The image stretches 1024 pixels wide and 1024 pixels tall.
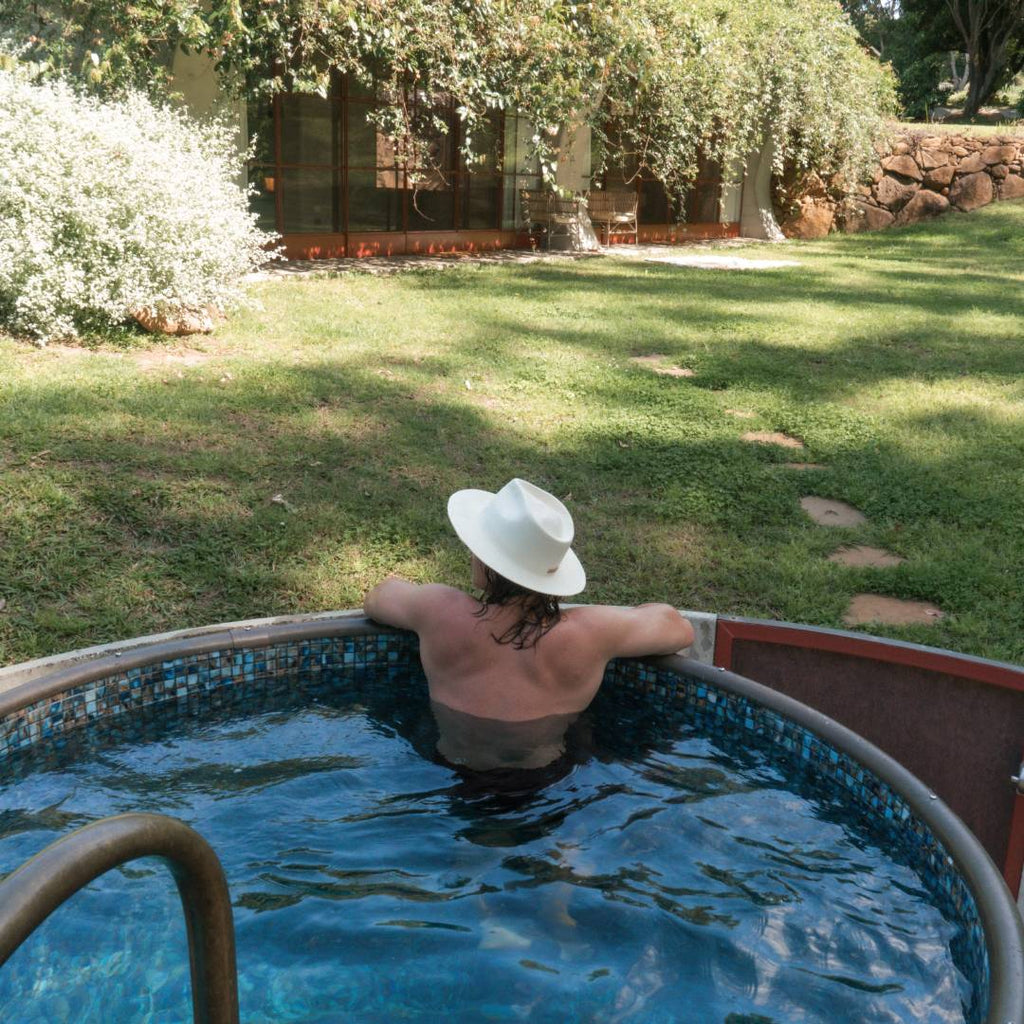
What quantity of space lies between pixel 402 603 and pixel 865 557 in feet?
8.17

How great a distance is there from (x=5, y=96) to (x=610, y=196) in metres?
10.0

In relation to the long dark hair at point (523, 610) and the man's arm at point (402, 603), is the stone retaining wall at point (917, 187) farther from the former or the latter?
the long dark hair at point (523, 610)

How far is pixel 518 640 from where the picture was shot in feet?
10.3

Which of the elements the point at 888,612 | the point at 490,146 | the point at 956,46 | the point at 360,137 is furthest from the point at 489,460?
the point at 956,46

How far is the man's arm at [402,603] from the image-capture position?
3357 mm

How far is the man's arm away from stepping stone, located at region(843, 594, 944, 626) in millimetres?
1848

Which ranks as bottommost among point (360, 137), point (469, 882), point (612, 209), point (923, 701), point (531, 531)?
point (469, 882)

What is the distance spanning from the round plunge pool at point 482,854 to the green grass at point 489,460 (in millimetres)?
946

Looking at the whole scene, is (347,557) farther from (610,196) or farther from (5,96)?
(610,196)

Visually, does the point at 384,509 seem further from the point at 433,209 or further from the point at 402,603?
the point at 433,209

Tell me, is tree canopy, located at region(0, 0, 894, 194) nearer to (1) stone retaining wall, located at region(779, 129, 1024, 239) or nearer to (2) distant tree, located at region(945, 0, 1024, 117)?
(1) stone retaining wall, located at region(779, 129, 1024, 239)

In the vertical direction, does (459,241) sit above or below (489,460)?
above

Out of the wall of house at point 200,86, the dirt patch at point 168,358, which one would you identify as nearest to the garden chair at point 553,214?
the wall of house at point 200,86

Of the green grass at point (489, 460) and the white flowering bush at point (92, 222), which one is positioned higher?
the white flowering bush at point (92, 222)
